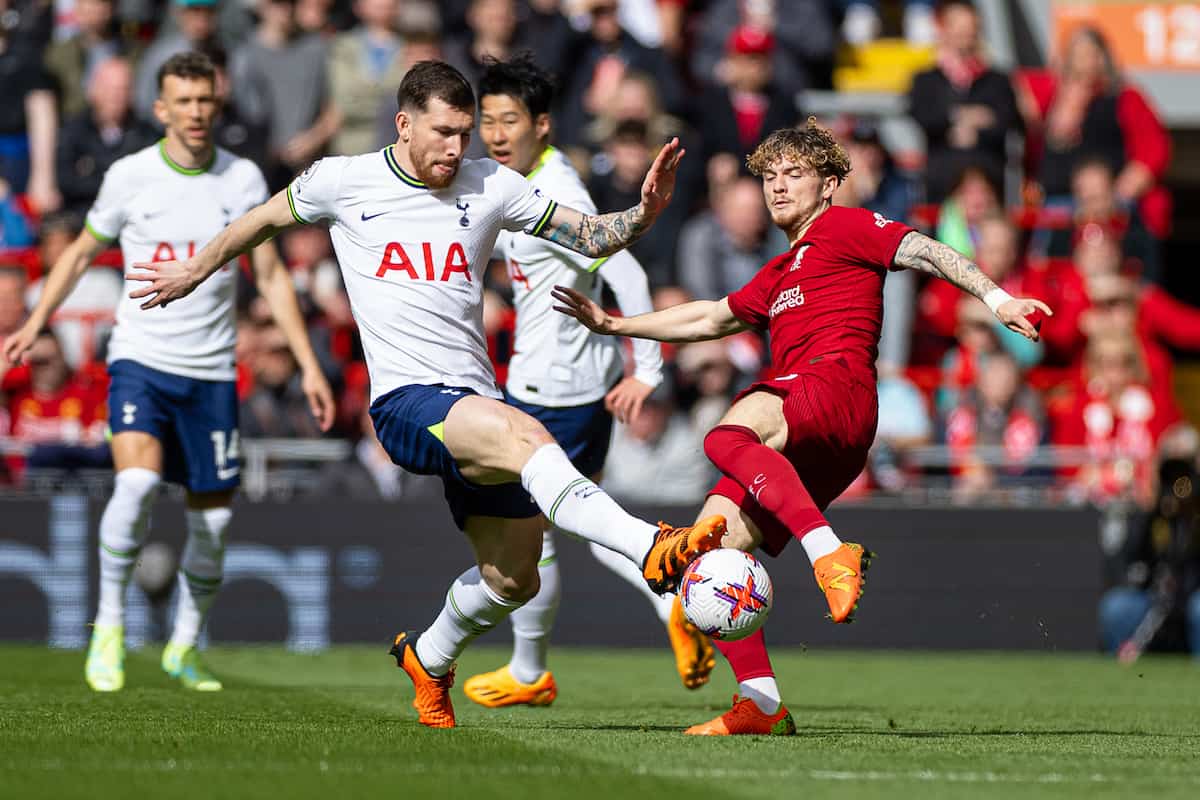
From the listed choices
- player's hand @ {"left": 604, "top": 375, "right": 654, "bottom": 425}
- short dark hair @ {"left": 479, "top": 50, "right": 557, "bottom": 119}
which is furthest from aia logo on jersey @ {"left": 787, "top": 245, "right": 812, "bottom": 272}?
short dark hair @ {"left": 479, "top": 50, "right": 557, "bottom": 119}

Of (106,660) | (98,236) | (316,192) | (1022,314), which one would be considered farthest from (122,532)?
(1022,314)

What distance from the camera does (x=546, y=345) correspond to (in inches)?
351

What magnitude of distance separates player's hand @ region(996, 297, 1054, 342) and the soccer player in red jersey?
129 millimetres

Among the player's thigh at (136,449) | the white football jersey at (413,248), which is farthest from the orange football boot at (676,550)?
the player's thigh at (136,449)

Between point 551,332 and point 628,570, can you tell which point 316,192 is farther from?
point 628,570

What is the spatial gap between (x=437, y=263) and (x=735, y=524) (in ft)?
5.01

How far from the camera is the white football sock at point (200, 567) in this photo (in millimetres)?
→ 9469

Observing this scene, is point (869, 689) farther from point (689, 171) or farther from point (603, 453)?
point (689, 171)

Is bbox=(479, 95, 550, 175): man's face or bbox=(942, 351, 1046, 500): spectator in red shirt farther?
bbox=(942, 351, 1046, 500): spectator in red shirt

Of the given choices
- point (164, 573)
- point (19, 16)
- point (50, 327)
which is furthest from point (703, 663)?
point (19, 16)

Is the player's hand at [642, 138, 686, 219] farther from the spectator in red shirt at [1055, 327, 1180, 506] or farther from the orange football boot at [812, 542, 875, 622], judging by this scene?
the spectator in red shirt at [1055, 327, 1180, 506]

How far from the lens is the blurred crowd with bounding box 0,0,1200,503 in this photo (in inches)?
553

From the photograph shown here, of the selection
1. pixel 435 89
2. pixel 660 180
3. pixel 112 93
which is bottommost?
pixel 112 93

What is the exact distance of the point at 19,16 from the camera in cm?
1662
